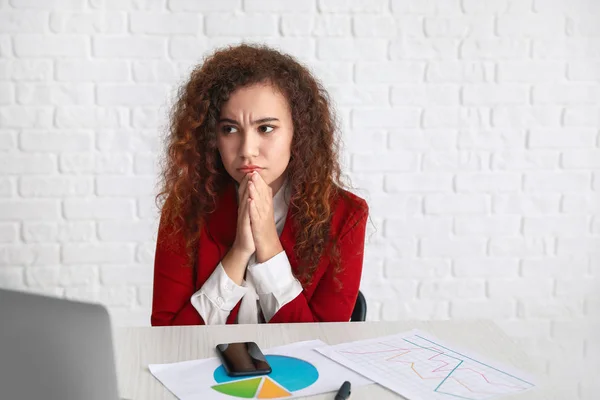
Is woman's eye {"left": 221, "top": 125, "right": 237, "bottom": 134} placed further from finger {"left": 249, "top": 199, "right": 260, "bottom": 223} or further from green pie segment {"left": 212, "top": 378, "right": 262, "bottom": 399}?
green pie segment {"left": 212, "top": 378, "right": 262, "bottom": 399}

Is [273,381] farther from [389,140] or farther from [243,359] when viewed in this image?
[389,140]

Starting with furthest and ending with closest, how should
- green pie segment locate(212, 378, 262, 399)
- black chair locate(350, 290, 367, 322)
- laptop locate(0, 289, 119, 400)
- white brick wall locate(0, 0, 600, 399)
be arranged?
white brick wall locate(0, 0, 600, 399) → black chair locate(350, 290, 367, 322) → green pie segment locate(212, 378, 262, 399) → laptop locate(0, 289, 119, 400)

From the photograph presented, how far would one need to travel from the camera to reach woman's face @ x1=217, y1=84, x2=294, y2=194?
1.25 meters

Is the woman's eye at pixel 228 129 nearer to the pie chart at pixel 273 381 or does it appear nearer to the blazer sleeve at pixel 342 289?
the blazer sleeve at pixel 342 289

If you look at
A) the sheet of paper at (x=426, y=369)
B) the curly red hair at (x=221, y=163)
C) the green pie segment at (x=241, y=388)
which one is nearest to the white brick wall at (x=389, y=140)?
the curly red hair at (x=221, y=163)

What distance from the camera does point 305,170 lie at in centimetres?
137

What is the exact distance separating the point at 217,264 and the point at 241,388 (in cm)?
54

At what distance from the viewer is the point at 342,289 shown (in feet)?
4.36

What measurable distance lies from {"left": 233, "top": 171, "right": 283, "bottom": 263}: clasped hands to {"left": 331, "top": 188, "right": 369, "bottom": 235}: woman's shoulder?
0.46 feet

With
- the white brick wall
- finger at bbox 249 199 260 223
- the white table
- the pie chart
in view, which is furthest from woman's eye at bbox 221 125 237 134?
the white brick wall

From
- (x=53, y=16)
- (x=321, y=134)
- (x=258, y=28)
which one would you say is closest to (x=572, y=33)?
(x=258, y=28)

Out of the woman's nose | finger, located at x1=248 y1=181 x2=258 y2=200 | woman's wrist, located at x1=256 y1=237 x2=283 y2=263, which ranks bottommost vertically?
woman's wrist, located at x1=256 y1=237 x2=283 y2=263

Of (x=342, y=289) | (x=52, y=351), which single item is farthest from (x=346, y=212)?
(x=52, y=351)

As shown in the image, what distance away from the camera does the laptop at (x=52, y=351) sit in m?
0.28
